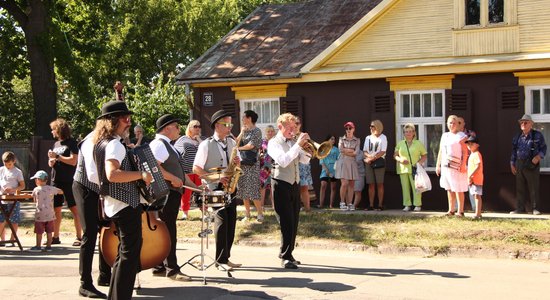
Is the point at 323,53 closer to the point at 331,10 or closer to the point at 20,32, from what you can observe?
the point at 331,10

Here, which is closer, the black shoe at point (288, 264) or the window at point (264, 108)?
the black shoe at point (288, 264)

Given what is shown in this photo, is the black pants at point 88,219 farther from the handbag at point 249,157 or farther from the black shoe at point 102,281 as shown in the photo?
the handbag at point 249,157

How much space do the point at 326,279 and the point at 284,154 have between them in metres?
1.71

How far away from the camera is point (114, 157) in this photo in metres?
8.28

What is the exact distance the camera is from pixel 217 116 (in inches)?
431

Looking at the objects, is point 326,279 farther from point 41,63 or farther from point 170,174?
point 41,63

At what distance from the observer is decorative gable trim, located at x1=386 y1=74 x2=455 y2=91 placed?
1778 cm

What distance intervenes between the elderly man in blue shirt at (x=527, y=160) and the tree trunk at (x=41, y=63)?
14793 mm

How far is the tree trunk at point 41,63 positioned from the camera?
25.7 m

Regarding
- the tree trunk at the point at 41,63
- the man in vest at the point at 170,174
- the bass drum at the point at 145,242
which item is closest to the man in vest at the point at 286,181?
the man in vest at the point at 170,174

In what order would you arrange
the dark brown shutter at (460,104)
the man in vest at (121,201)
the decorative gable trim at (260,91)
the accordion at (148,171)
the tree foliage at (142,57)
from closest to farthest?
the man in vest at (121,201)
the accordion at (148,171)
the dark brown shutter at (460,104)
the decorative gable trim at (260,91)
the tree foliage at (142,57)

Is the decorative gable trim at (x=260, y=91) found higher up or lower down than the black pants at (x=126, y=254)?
higher up

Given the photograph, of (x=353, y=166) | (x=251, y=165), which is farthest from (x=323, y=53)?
(x=251, y=165)

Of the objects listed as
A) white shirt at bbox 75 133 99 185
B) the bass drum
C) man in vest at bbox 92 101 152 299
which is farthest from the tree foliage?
man in vest at bbox 92 101 152 299
